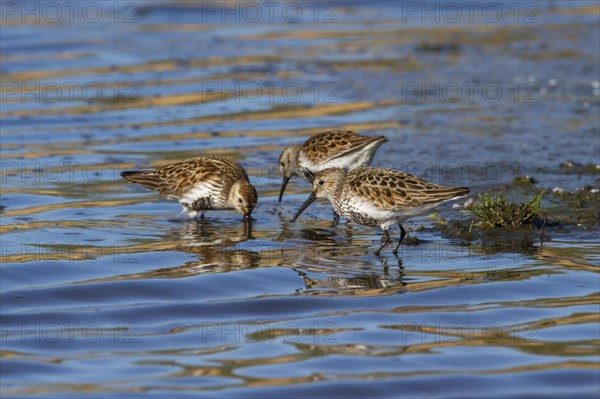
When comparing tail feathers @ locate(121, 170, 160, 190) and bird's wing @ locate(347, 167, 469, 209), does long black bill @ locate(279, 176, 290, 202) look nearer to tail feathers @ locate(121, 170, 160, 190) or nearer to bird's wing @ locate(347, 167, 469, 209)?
tail feathers @ locate(121, 170, 160, 190)

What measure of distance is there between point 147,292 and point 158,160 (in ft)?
21.0

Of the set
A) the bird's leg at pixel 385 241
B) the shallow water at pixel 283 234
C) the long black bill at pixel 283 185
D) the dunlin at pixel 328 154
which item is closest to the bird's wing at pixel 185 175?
the shallow water at pixel 283 234

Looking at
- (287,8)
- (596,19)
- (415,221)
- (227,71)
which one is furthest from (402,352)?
(287,8)

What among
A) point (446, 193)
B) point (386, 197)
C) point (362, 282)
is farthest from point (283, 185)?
point (362, 282)

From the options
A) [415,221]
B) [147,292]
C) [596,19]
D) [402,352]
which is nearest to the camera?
[402,352]

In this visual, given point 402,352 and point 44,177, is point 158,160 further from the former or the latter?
point 402,352

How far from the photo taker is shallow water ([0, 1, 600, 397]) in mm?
8305

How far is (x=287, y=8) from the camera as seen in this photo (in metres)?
31.2

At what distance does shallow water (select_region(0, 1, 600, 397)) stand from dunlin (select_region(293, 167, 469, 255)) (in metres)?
0.39

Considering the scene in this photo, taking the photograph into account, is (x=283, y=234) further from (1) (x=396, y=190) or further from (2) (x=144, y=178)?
(2) (x=144, y=178)

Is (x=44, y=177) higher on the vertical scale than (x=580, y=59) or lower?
lower

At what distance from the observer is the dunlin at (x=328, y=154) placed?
547 inches

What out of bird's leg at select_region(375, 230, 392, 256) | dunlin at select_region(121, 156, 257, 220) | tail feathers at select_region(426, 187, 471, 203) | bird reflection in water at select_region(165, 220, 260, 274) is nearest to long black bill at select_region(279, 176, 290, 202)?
dunlin at select_region(121, 156, 257, 220)

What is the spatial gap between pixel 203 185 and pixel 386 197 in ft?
9.59
